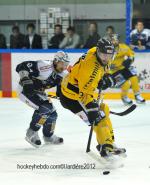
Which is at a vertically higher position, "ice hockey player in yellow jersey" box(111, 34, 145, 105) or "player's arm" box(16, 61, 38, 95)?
"player's arm" box(16, 61, 38, 95)

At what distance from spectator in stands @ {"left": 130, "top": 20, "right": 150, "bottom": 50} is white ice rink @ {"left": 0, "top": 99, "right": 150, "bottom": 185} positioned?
159 cm

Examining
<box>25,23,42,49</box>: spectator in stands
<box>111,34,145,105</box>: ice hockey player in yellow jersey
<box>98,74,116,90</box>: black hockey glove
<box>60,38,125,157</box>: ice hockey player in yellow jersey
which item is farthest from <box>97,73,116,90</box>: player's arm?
<box>25,23,42,49</box>: spectator in stands

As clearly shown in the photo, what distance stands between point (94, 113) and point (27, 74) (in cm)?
111

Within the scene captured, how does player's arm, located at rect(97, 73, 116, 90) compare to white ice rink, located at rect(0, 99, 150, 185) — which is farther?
player's arm, located at rect(97, 73, 116, 90)

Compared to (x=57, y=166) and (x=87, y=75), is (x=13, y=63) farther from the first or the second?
(x=87, y=75)

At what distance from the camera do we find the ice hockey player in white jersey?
4.74 meters

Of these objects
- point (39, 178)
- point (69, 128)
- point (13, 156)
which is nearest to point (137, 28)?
point (69, 128)

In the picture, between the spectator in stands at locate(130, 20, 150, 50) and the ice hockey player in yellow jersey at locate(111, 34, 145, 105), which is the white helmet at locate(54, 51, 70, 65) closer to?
the ice hockey player in yellow jersey at locate(111, 34, 145, 105)

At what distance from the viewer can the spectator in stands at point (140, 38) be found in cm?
857

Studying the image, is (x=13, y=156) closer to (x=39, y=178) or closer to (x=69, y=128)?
(x=39, y=178)

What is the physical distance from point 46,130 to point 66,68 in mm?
595

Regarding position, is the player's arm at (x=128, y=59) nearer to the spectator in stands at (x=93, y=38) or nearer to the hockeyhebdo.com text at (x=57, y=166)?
the spectator in stands at (x=93, y=38)

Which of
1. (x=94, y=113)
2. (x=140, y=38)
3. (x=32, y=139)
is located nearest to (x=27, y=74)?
(x=32, y=139)

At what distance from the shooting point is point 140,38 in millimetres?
8602
